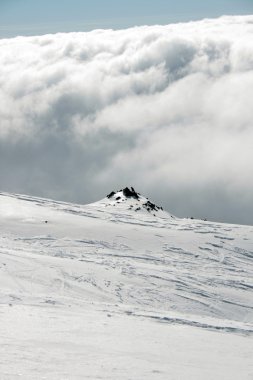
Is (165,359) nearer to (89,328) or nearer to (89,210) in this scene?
(89,328)

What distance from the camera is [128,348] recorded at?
577 inches

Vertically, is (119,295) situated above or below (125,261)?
below

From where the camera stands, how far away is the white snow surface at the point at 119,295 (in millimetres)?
12898

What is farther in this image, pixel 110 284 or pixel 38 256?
pixel 38 256

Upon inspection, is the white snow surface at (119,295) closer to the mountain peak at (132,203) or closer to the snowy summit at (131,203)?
the snowy summit at (131,203)

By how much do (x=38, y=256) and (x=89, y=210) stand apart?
1839 cm

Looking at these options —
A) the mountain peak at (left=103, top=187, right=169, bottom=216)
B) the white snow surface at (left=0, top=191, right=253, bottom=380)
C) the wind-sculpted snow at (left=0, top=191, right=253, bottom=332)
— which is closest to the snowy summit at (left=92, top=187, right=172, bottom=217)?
the mountain peak at (left=103, top=187, right=169, bottom=216)

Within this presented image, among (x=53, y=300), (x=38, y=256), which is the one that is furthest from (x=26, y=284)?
(x=38, y=256)

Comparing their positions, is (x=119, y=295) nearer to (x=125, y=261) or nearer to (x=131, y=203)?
(x=125, y=261)

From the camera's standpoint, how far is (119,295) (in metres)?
26.7

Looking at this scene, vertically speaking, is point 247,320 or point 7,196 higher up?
point 7,196

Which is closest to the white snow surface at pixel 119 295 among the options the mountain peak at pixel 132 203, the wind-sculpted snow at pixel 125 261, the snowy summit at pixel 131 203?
the wind-sculpted snow at pixel 125 261

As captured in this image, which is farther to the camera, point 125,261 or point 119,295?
point 125,261

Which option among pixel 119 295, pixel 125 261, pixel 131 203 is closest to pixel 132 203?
pixel 131 203
